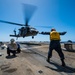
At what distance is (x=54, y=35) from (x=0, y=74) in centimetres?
357

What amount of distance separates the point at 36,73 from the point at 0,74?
1467mm

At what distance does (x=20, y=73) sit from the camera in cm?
505

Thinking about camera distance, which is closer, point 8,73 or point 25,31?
point 8,73

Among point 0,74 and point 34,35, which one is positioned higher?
point 34,35

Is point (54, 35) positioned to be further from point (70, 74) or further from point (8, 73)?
point (8, 73)

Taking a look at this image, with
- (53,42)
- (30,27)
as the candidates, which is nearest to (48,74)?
(53,42)

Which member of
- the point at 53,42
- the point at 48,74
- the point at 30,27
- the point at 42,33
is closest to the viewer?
the point at 48,74

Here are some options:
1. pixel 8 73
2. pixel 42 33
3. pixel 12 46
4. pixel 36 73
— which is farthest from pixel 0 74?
pixel 42 33

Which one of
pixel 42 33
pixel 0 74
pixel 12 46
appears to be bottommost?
pixel 0 74

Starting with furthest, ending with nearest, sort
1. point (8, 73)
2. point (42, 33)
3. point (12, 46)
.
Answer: point (42, 33)
point (12, 46)
point (8, 73)

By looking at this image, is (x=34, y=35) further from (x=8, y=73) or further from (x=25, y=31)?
(x=8, y=73)

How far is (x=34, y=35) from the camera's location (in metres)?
25.9

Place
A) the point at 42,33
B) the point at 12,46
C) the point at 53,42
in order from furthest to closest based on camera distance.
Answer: the point at 42,33
the point at 12,46
the point at 53,42

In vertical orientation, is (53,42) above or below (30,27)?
below
